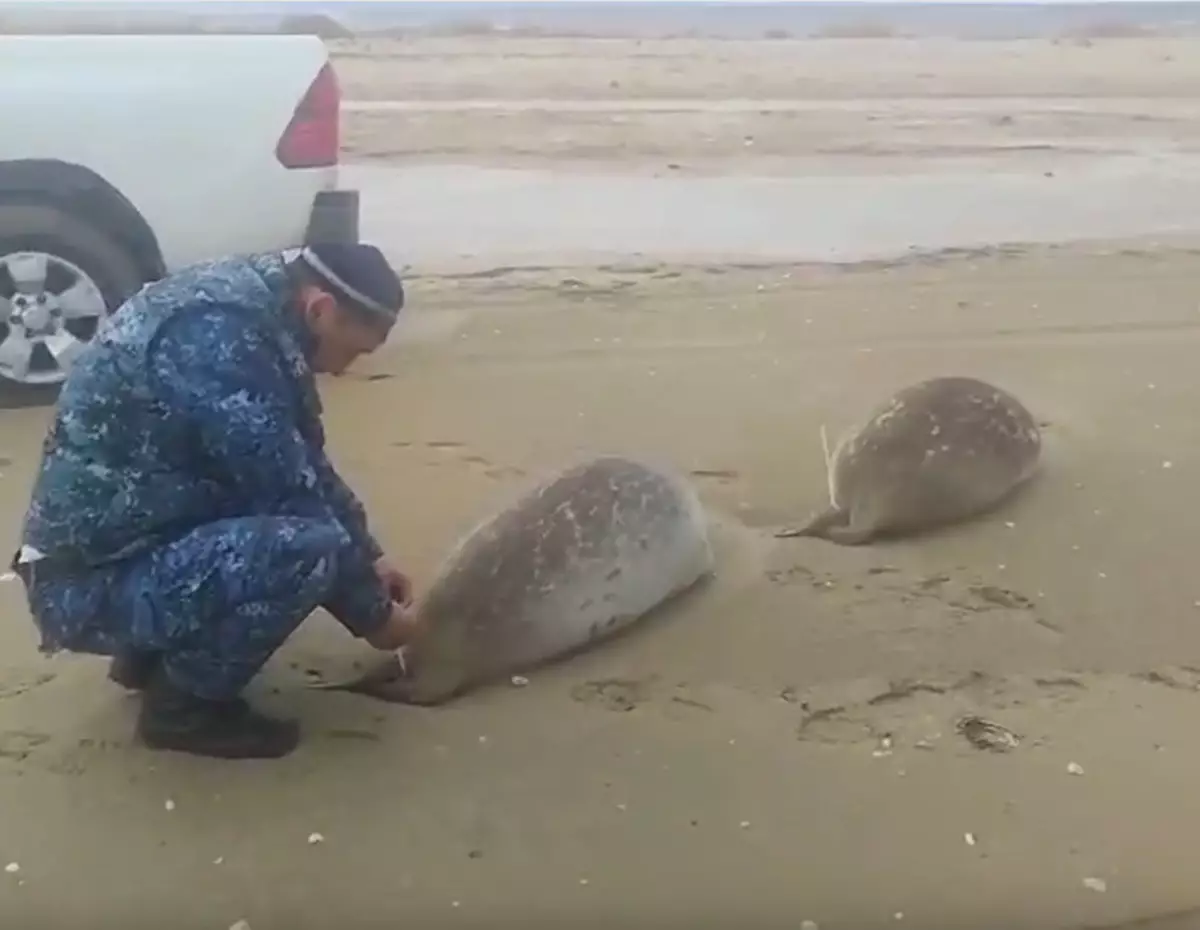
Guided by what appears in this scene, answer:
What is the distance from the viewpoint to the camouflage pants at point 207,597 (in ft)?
9.46

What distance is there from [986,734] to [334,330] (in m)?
1.59

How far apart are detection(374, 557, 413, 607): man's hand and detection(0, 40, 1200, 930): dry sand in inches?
9.2

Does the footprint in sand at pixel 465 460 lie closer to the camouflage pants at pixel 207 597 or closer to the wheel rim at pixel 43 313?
the wheel rim at pixel 43 313

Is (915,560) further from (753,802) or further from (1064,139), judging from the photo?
(1064,139)

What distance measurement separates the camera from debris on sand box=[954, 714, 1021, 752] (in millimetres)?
3198

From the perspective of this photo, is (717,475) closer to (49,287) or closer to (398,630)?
(398,630)

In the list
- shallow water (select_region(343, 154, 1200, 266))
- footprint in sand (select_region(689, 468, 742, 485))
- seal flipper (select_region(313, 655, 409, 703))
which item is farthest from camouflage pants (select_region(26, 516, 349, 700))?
shallow water (select_region(343, 154, 1200, 266))

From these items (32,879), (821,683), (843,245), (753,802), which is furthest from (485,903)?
(843,245)

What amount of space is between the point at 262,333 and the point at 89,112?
2054 mm

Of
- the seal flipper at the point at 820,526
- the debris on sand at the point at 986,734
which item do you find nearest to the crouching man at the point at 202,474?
the debris on sand at the point at 986,734

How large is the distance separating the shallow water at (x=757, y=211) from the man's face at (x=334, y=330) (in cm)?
259

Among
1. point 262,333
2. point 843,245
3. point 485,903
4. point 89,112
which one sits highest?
point 89,112

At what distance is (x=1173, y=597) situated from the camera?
384 centimetres

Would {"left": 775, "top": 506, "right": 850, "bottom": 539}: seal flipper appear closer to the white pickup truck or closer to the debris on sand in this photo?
the debris on sand
